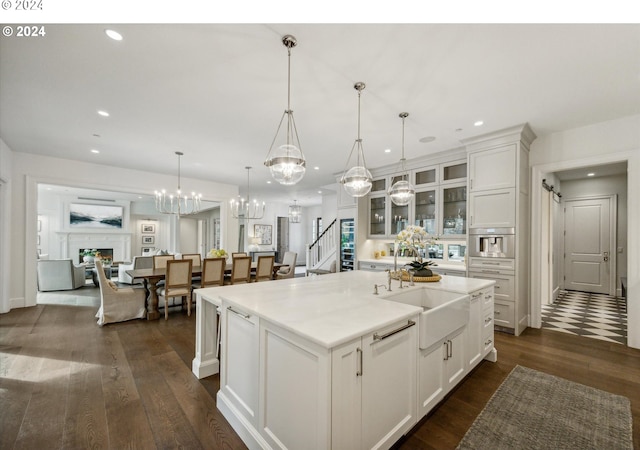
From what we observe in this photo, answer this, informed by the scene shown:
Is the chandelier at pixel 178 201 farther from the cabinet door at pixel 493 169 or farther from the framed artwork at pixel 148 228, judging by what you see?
the cabinet door at pixel 493 169

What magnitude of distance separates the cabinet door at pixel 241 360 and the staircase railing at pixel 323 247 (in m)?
5.00

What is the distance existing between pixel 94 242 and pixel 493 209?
38.6 feet

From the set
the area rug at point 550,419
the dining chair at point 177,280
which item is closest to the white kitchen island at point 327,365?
the area rug at point 550,419

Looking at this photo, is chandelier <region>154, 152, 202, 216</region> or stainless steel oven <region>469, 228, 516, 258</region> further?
chandelier <region>154, 152, 202, 216</region>

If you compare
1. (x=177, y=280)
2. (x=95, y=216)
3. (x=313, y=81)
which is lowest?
Result: (x=177, y=280)

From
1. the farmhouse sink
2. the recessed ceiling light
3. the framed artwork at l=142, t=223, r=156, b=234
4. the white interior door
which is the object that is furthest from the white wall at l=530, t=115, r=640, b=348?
the framed artwork at l=142, t=223, r=156, b=234

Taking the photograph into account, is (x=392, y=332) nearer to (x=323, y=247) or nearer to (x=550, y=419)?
(x=550, y=419)

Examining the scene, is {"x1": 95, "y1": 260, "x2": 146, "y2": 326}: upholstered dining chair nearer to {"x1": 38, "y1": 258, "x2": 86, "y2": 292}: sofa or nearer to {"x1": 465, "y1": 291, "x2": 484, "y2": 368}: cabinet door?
{"x1": 38, "y1": 258, "x2": 86, "y2": 292}: sofa

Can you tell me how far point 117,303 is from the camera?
4176mm

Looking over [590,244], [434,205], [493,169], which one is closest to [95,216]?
[434,205]

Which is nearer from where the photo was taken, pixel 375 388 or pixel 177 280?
pixel 375 388

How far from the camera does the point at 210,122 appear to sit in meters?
3.60

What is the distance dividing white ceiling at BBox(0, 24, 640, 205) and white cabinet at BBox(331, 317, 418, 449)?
2.08 m

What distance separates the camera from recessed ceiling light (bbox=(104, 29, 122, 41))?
1951 millimetres
